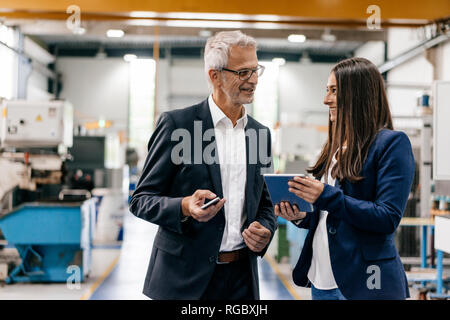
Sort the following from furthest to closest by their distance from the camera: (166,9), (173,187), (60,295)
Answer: (60,295) → (166,9) → (173,187)

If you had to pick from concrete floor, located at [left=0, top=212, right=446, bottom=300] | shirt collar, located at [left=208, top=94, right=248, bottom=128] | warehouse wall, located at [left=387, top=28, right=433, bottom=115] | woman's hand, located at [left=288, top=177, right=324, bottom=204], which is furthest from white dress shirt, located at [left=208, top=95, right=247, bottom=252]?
warehouse wall, located at [left=387, top=28, right=433, bottom=115]

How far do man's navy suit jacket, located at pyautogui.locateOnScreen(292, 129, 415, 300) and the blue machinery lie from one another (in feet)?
11.8

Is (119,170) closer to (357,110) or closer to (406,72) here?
(357,110)

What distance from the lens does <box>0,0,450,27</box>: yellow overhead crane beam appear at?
407 centimetres

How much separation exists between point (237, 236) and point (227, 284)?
0.16 m

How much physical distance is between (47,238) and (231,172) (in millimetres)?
3744

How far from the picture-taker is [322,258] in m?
1.47

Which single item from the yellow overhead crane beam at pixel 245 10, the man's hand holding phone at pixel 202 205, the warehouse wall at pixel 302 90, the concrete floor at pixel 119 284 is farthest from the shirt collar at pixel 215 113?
the warehouse wall at pixel 302 90

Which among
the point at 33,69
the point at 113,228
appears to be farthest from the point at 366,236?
the point at 33,69

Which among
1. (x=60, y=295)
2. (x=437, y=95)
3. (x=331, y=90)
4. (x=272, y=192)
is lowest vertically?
(x=60, y=295)

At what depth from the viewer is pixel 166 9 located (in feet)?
13.5

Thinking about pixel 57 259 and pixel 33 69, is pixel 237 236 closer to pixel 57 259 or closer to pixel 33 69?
pixel 57 259

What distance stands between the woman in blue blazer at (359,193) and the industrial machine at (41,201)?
3168mm
